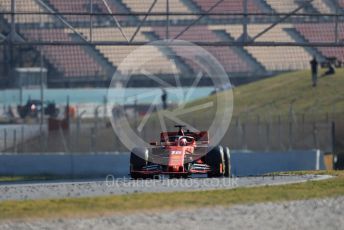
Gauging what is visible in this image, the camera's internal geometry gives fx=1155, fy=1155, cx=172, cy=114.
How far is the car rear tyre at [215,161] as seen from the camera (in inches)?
1028

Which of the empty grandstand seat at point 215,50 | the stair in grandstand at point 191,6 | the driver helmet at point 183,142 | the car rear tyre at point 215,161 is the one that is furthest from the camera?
the empty grandstand seat at point 215,50

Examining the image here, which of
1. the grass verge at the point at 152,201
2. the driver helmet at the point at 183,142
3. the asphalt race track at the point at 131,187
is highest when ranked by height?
the driver helmet at the point at 183,142

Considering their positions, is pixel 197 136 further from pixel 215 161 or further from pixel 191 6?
pixel 191 6

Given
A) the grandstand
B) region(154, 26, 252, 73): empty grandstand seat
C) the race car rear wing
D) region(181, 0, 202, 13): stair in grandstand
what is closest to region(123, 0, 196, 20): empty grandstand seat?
Result: the grandstand

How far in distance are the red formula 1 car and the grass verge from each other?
5053mm

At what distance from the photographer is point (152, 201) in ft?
59.9

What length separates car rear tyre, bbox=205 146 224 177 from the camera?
26.1 meters

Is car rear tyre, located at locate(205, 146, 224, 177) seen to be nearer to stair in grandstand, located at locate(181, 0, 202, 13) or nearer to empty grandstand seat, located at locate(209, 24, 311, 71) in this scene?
stair in grandstand, located at locate(181, 0, 202, 13)

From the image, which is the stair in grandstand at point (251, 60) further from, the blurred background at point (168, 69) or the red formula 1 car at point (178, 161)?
the red formula 1 car at point (178, 161)

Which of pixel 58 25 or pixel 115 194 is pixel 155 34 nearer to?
pixel 58 25

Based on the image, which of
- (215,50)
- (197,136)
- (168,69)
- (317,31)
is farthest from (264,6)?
(168,69)

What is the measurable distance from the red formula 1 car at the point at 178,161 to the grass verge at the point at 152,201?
505cm

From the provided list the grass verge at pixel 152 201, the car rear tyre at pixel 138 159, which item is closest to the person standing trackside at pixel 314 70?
the car rear tyre at pixel 138 159

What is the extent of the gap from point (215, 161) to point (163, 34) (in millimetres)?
17665
